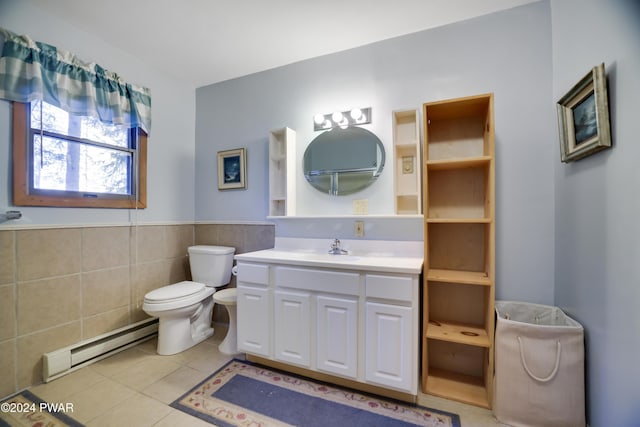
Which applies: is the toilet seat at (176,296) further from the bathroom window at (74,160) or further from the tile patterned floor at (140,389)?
the bathroom window at (74,160)

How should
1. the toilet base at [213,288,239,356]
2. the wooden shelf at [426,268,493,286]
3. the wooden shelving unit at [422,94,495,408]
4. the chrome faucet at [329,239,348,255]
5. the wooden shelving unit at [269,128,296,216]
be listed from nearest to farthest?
the wooden shelf at [426,268,493,286]
the wooden shelving unit at [422,94,495,408]
the chrome faucet at [329,239,348,255]
the toilet base at [213,288,239,356]
the wooden shelving unit at [269,128,296,216]

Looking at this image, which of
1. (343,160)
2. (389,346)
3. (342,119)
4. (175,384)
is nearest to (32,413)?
(175,384)

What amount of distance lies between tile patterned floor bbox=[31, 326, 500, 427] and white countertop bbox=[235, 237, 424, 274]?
832 mm

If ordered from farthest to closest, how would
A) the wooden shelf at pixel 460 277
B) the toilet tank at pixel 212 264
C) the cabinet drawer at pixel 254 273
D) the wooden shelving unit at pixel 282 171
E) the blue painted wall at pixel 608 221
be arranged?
1. the toilet tank at pixel 212 264
2. the wooden shelving unit at pixel 282 171
3. the cabinet drawer at pixel 254 273
4. the wooden shelf at pixel 460 277
5. the blue painted wall at pixel 608 221

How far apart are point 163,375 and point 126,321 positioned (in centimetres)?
70

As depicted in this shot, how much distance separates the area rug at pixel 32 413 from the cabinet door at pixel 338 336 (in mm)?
1312

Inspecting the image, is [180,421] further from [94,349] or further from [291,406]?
[94,349]


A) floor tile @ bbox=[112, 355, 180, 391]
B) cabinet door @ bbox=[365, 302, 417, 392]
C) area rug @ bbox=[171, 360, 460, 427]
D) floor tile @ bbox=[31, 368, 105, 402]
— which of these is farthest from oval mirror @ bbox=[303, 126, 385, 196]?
floor tile @ bbox=[31, 368, 105, 402]

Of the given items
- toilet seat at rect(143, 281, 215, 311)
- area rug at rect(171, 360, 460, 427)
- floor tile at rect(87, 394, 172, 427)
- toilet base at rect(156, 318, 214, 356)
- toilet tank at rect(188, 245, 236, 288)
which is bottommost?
area rug at rect(171, 360, 460, 427)

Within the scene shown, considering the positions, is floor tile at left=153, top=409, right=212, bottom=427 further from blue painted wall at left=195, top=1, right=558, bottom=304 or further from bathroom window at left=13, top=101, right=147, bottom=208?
bathroom window at left=13, top=101, right=147, bottom=208

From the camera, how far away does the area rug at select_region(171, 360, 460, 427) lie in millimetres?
1334

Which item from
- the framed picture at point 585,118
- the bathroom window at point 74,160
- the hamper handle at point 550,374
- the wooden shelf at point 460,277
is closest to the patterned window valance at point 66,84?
the bathroom window at point 74,160

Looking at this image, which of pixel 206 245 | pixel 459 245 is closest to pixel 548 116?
pixel 459 245

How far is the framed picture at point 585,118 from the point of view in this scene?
106 cm
